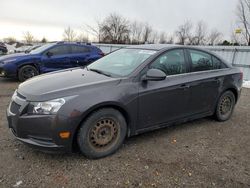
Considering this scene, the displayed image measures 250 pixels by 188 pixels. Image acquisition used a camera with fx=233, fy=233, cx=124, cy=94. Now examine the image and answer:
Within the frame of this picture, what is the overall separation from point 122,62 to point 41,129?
1.77 metres

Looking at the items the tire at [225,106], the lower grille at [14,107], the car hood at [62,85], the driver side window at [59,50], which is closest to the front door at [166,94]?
the car hood at [62,85]

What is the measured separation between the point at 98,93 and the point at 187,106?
175cm

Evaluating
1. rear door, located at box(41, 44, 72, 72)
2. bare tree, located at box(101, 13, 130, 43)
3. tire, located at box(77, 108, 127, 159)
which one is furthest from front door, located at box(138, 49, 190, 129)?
bare tree, located at box(101, 13, 130, 43)

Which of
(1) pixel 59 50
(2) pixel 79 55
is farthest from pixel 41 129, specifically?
(2) pixel 79 55

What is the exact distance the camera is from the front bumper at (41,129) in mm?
2787

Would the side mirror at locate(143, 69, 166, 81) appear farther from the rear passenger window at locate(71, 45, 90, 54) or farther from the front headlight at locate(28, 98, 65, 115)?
the rear passenger window at locate(71, 45, 90, 54)

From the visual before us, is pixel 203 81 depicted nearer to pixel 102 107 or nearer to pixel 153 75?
pixel 153 75

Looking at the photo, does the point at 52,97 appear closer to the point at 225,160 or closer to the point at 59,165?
the point at 59,165

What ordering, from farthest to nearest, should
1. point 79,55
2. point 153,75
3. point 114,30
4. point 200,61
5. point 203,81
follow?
point 114,30, point 79,55, point 200,61, point 203,81, point 153,75

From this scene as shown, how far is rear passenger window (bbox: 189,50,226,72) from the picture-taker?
13.8ft

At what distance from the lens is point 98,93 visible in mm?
3029

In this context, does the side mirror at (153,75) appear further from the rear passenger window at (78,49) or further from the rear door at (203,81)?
the rear passenger window at (78,49)

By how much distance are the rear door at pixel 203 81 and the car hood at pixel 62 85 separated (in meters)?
1.54

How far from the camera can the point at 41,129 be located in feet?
9.25
